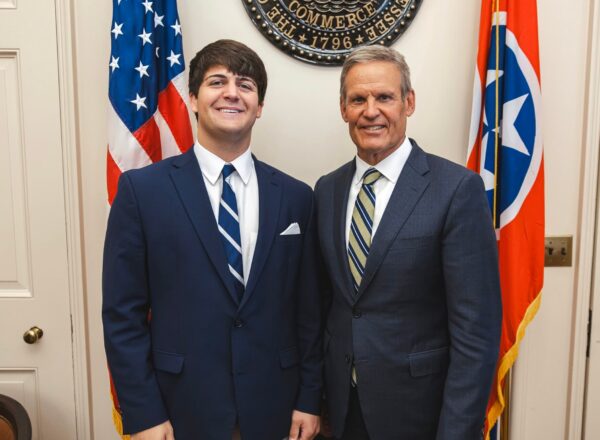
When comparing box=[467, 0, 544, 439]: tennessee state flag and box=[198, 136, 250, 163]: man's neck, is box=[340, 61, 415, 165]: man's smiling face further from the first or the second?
box=[467, 0, 544, 439]: tennessee state flag

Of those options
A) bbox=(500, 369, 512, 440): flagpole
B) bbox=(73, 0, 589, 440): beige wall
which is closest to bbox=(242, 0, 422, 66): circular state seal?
bbox=(73, 0, 589, 440): beige wall

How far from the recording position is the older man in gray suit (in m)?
1.24

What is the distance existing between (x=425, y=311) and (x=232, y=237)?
0.54m

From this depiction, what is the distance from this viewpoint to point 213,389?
1.27m

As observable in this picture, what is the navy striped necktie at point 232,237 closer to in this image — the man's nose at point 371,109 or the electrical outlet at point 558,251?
the man's nose at point 371,109

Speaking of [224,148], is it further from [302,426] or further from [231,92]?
[302,426]

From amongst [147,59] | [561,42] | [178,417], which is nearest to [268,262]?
[178,417]

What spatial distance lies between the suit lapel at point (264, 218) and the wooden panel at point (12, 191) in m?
1.03

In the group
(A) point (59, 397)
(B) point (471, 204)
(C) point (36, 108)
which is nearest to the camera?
(B) point (471, 204)

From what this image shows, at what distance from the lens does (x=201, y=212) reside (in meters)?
1.27

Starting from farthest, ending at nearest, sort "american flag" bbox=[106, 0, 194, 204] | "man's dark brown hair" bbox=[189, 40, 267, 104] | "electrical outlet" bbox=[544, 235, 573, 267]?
"electrical outlet" bbox=[544, 235, 573, 267] < "american flag" bbox=[106, 0, 194, 204] < "man's dark brown hair" bbox=[189, 40, 267, 104]

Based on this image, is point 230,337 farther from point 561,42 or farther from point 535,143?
point 561,42

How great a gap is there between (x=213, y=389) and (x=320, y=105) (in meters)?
1.10

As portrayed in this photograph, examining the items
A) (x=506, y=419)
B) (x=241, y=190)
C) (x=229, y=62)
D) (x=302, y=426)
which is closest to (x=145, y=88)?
(x=229, y=62)
